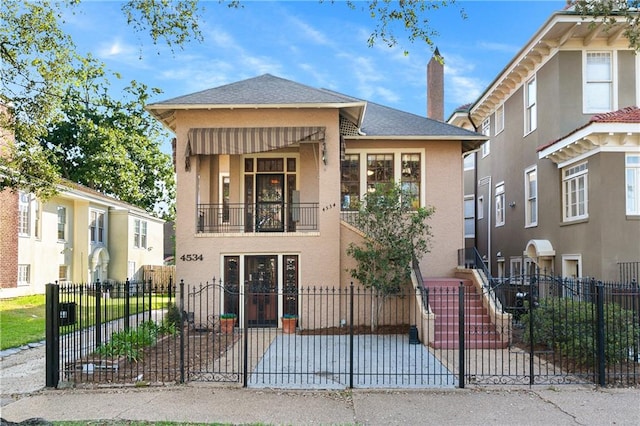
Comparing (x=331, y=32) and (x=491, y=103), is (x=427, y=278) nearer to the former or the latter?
(x=331, y=32)

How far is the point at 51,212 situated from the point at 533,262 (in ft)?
69.1

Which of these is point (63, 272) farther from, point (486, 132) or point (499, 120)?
point (499, 120)

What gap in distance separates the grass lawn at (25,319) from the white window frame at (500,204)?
1393 centimetres

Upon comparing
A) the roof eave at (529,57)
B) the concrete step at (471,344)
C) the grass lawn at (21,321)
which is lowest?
the grass lawn at (21,321)

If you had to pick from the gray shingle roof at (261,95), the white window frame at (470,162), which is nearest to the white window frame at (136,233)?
the gray shingle roof at (261,95)

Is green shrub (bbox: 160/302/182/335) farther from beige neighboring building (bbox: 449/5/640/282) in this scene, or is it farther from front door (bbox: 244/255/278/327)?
beige neighboring building (bbox: 449/5/640/282)

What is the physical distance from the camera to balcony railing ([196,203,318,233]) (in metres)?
15.9

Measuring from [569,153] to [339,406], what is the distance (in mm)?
11163

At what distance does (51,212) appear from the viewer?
955 inches

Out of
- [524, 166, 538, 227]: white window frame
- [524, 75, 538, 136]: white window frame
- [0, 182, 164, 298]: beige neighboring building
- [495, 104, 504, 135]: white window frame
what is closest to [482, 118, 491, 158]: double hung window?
[495, 104, 504, 135]: white window frame

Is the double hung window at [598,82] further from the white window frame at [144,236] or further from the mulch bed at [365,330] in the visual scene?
the white window frame at [144,236]

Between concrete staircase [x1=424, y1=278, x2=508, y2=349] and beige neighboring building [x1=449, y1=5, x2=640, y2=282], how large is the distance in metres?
3.44

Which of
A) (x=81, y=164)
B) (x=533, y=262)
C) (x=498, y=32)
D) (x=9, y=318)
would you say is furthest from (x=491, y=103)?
(x=81, y=164)

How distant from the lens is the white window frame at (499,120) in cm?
2131
